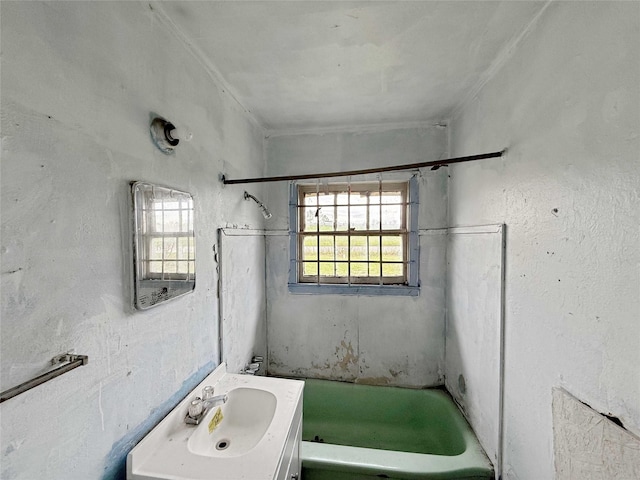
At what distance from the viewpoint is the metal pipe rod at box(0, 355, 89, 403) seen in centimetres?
54

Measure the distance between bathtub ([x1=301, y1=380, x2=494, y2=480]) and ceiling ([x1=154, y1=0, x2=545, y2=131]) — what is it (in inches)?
80.9

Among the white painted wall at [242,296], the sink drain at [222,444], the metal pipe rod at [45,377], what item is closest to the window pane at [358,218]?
the white painted wall at [242,296]

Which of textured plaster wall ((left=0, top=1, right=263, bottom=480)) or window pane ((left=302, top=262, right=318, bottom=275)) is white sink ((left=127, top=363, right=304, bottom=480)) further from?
window pane ((left=302, top=262, right=318, bottom=275))

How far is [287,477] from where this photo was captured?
1.02m

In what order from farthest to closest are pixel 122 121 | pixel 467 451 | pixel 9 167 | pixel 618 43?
pixel 467 451, pixel 122 121, pixel 618 43, pixel 9 167

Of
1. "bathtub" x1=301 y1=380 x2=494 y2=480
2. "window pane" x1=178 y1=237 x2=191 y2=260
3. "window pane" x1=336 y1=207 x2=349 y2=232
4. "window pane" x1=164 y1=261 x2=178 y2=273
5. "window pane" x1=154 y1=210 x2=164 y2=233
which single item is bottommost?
"bathtub" x1=301 y1=380 x2=494 y2=480

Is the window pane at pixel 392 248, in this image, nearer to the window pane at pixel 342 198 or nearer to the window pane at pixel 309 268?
the window pane at pixel 342 198

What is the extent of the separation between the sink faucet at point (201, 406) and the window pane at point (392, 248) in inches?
58.8

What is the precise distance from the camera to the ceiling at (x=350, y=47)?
0.98 meters

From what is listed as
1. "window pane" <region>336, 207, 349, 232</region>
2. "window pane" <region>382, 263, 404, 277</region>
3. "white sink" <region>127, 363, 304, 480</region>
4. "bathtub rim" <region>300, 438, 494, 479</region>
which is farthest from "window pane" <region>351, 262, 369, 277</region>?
"bathtub rim" <region>300, 438, 494, 479</region>

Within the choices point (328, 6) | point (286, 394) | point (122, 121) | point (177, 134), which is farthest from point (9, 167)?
point (286, 394)

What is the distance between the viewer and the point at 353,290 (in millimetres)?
2080

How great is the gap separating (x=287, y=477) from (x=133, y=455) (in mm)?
570

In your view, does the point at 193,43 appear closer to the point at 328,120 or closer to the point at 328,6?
the point at 328,6
